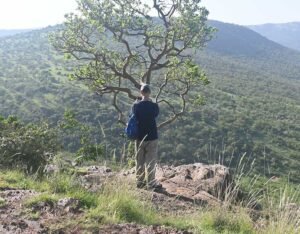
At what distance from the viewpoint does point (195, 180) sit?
40.7 ft

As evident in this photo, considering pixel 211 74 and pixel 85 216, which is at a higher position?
pixel 85 216

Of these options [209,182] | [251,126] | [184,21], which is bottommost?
[251,126]

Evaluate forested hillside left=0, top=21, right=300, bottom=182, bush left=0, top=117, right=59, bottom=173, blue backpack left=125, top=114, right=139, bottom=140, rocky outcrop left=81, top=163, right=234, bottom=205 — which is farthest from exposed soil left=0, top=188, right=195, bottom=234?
forested hillside left=0, top=21, right=300, bottom=182

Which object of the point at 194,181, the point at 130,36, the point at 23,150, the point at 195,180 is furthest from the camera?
the point at 130,36

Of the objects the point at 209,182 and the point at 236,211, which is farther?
Result: the point at 209,182

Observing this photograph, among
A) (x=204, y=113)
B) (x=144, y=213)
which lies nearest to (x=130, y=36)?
(x=144, y=213)

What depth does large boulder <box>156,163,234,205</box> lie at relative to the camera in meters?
10.7

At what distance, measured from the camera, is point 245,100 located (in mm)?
102125

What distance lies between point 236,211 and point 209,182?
587 centimetres

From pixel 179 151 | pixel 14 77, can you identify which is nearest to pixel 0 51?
pixel 14 77

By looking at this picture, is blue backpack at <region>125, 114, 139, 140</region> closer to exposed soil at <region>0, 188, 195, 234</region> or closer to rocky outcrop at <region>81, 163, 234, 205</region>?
rocky outcrop at <region>81, 163, 234, 205</region>

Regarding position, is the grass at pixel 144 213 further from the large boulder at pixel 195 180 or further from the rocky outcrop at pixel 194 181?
the large boulder at pixel 195 180

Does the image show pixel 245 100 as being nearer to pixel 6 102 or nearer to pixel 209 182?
pixel 6 102

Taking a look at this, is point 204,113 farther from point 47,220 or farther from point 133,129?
point 47,220
